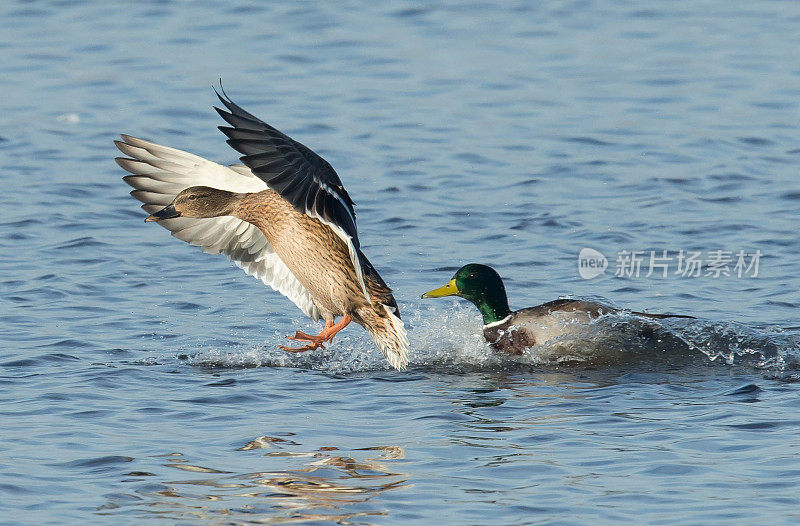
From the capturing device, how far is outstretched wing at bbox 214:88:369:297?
22.7 feet

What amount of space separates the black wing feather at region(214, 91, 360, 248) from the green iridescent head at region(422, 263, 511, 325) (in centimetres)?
195

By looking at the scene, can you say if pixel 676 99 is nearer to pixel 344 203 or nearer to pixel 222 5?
pixel 222 5

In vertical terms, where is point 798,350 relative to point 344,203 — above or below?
below

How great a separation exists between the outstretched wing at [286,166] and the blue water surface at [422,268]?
3.68 ft

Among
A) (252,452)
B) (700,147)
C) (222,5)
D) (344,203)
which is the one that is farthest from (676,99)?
(252,452)

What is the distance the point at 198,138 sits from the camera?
14266 mm

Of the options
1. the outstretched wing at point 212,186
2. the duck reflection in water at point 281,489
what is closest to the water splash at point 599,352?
the outstretched wing at point 212,186

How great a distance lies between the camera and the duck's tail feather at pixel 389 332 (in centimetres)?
797

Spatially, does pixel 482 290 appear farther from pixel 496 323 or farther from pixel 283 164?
pixel 283 164

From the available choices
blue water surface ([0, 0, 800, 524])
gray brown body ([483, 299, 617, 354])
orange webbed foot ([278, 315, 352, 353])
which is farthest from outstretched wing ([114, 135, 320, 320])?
gray brown body ([483, 299, 617, 354])

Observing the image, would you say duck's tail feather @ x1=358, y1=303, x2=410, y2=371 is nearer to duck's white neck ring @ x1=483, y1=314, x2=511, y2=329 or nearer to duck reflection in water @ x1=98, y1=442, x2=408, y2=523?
duck's white neck ring @ x1=483, y1=314, x2=511, y2=329

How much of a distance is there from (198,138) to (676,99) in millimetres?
5619

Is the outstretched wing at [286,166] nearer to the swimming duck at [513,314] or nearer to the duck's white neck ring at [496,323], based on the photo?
the swimming duck at [513,314]

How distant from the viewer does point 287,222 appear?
26.2 feet
